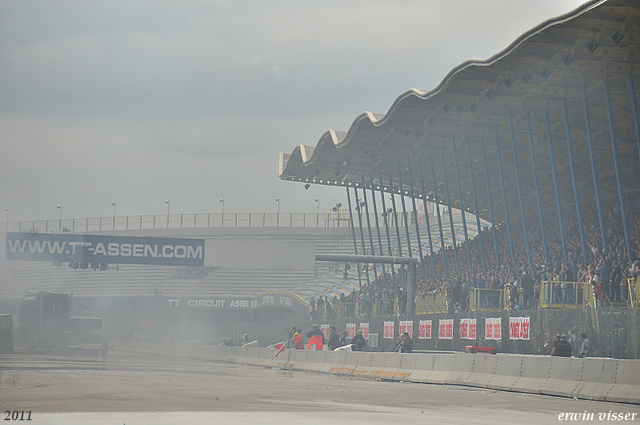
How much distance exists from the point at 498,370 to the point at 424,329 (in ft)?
34.5

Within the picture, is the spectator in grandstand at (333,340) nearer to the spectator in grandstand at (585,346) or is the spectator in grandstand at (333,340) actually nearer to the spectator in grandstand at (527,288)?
the spectator in grandstand at (527,288)

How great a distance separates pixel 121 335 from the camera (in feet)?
220

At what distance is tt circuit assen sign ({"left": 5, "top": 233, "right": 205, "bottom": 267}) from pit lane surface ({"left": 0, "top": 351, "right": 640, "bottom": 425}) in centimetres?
2000

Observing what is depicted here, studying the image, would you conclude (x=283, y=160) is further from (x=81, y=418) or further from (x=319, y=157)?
(x=81, y=418)

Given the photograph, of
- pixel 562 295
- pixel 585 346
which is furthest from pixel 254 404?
pixel 562 295

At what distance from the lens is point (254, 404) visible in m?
12.6

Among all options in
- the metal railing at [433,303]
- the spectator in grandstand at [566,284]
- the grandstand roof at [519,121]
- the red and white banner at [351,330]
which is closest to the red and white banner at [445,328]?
the spectator in grandstand at [566,284]

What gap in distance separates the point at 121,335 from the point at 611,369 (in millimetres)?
56268

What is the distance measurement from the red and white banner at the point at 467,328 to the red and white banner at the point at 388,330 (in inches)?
279

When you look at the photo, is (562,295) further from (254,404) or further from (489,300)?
(254,404)

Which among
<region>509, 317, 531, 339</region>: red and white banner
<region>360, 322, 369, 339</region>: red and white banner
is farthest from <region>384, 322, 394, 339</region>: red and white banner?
<region>509, 317, 531, 339</region>: red and white banner

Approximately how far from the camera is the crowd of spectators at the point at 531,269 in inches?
1008

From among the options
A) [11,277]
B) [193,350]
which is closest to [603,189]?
[193,350]

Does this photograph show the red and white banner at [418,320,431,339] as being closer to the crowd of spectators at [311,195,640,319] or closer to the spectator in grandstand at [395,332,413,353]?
the spectator in grandstand at [395,332,413,353]
